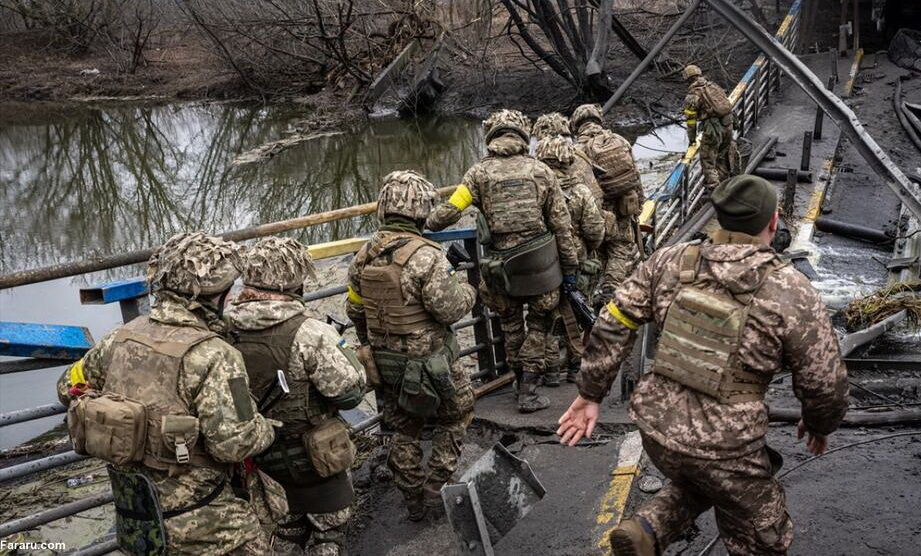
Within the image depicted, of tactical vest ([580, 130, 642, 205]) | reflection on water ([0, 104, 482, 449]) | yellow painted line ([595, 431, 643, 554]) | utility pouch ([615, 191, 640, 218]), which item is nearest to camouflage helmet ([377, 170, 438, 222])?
yellow painted line ([595, 431, 643, 554])

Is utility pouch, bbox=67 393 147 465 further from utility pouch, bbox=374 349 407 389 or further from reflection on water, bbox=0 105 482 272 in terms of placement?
reflection on water, bbox=0 105 482 272

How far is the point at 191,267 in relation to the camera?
9.26 feet

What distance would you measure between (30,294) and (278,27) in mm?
14567

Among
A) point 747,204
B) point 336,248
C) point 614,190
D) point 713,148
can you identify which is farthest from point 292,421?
point 713,148

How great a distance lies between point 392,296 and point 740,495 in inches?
71.0

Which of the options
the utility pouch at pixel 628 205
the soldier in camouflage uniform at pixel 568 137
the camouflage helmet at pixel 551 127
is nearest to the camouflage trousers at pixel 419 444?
the soldier in camouflage uniform at pixel 568 137

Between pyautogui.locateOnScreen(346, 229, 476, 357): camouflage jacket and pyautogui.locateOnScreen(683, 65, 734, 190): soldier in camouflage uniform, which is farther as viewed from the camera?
pyautogui.locateOnScreen(683, 65, 734, 190): soldier in camouflage uniform

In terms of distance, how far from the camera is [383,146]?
63.0ft

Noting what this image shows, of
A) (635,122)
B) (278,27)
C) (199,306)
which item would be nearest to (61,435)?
(199,306)

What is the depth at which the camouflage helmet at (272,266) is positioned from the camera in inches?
128

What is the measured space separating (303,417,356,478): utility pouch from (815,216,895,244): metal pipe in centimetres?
721

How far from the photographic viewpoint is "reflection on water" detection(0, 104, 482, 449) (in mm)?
11117

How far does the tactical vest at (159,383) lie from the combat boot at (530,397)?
2.64 meters

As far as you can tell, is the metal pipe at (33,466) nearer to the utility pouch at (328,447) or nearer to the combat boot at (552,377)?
the utility pouch at (328,447)
